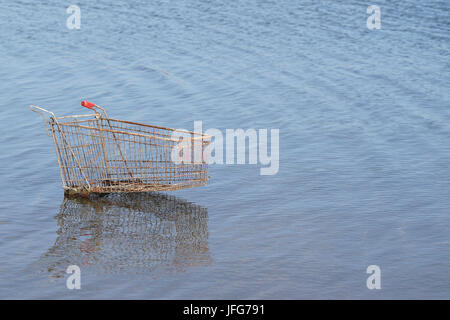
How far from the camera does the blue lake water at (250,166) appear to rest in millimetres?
9469

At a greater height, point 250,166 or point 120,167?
point 250,166

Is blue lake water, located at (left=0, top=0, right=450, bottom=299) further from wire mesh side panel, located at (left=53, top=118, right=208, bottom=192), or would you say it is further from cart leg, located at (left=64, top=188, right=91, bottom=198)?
wire mesh side panel, located at (left=53, top=118, right=208, bottom=192)

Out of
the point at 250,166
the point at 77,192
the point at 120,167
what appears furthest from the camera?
the point at 250,166

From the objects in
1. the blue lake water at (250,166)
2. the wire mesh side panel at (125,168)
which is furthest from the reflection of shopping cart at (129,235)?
the wire mesh side panel at (125,168)

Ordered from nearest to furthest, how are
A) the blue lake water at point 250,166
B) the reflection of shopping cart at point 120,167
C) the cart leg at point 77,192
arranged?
the blue lake water at point 250,166
the reflection of shopping cart at point 120,167
the cart leg at point 77,192

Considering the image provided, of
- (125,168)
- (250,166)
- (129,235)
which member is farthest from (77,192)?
(250,166)

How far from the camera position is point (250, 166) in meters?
13.6

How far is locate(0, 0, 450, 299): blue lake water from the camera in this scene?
947 cm

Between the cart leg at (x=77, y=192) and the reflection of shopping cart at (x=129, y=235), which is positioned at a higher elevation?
the cart leg at (x=77, y=192)

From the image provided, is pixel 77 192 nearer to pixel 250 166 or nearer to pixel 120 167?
pixel 120 167

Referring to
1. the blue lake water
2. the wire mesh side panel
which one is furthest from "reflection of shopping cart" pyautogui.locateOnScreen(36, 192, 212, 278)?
the wire mesh side panel

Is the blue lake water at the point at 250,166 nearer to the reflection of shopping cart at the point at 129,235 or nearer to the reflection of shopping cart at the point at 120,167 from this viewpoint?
the reflection of shopping cart at the point at 129,235
